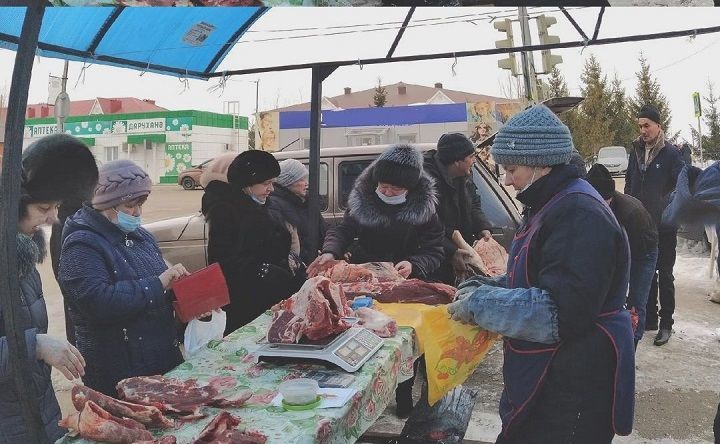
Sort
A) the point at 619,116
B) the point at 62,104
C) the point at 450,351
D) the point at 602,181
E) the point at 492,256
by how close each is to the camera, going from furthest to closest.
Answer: the point at 619,116, the point at 492,256, the point at 602,181, the point at 62,104, the point at 450,351

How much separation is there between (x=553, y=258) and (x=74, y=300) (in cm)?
200

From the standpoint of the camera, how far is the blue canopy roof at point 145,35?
11.5 ft

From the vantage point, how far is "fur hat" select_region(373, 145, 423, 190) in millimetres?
4223

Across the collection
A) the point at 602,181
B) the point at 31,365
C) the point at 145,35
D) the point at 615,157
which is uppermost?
the point at 145,35

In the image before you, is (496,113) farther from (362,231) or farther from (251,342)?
(251,342)

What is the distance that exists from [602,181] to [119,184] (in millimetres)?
3497

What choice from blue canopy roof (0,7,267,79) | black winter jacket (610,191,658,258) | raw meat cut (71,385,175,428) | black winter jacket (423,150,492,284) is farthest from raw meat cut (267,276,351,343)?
black winter jacket (610,191,658,258)

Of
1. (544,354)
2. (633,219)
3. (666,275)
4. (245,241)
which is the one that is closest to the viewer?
(544,354)

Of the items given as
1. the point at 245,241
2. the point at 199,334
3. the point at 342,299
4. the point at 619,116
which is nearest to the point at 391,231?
the point at 245,241

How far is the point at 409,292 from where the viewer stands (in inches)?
139

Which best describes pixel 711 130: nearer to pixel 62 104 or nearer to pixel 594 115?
pixel 594 115

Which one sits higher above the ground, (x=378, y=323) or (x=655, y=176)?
(x=655, y=176)

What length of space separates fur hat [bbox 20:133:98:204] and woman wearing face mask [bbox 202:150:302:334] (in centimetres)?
102

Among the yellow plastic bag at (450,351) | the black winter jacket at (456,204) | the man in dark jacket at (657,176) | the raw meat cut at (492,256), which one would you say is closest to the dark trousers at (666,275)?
A: the man in dark jacket at (657,176)
